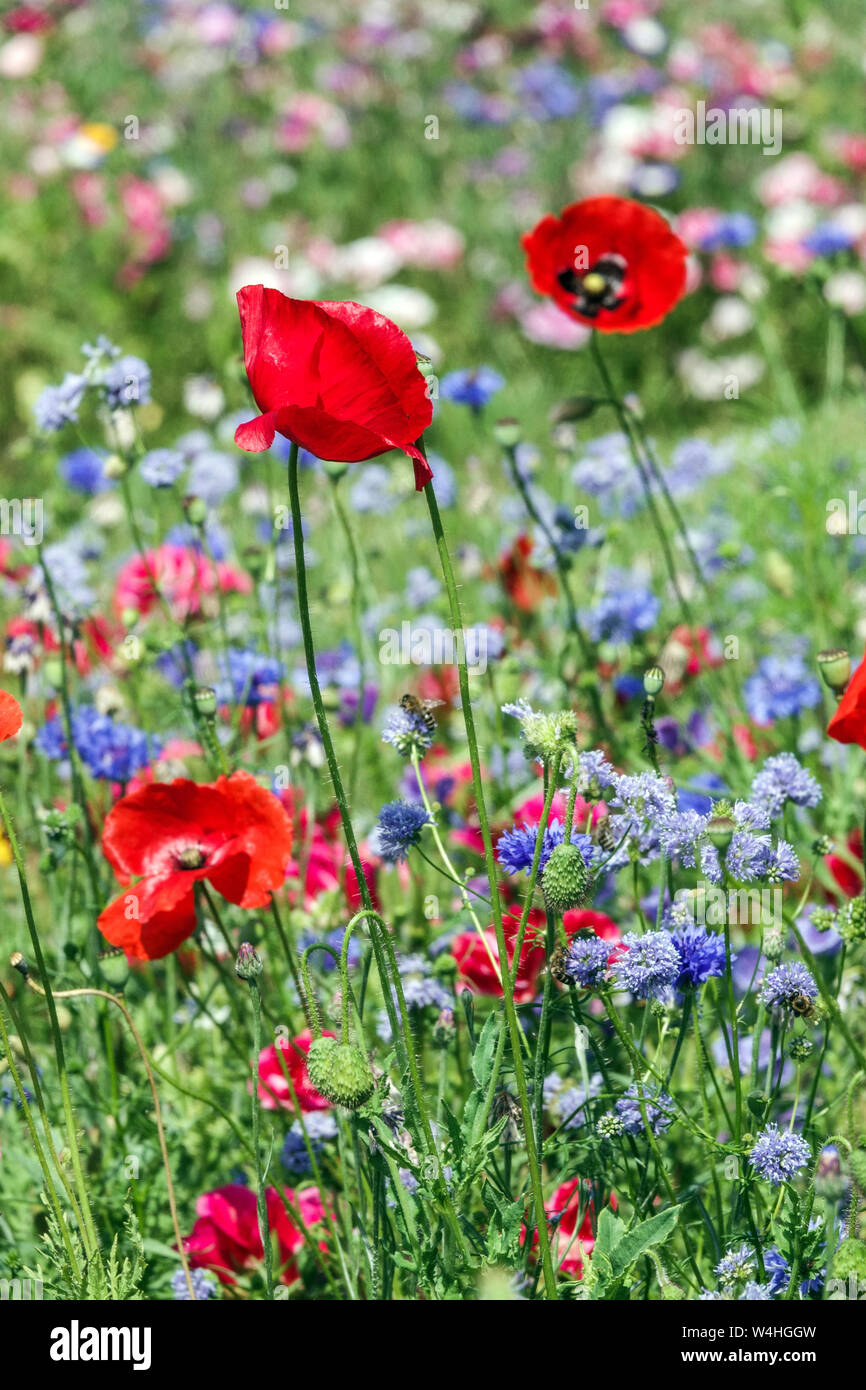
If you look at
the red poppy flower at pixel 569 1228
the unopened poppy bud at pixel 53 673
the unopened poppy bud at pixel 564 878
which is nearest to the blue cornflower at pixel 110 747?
the unopened poppy bud at pixel 53 673

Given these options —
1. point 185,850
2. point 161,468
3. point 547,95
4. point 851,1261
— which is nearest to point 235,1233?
point 185,850

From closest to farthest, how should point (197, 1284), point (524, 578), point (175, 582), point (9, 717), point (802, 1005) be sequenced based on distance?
point (9, 717) → point (802, 1005) → point (197, 1284) → point (175, 582) → point (524, 578)

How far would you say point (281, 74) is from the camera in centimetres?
600

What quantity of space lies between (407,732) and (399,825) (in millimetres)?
102

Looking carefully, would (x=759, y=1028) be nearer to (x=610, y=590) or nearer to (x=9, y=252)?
(x=610, y=590)

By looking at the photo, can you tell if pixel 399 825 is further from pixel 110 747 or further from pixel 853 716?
pixel 110 747

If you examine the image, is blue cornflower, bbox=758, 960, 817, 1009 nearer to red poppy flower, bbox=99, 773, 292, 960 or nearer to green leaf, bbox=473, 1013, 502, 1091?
green leaf, bbox=473, 1013, 502, 1091

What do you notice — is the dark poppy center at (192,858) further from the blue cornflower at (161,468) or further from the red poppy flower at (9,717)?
the blue cornflower at (161,468)

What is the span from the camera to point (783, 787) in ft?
4.60

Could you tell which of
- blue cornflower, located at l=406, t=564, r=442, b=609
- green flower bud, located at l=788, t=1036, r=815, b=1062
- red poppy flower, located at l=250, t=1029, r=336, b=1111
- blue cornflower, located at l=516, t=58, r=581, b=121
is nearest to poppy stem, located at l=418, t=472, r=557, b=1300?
green flower bud, located at l=788, t=1036, r=815, b=1062

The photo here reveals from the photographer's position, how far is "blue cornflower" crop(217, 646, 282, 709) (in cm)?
189

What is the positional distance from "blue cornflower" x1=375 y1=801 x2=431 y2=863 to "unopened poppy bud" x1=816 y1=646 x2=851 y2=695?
37cm

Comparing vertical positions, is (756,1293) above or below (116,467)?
below
